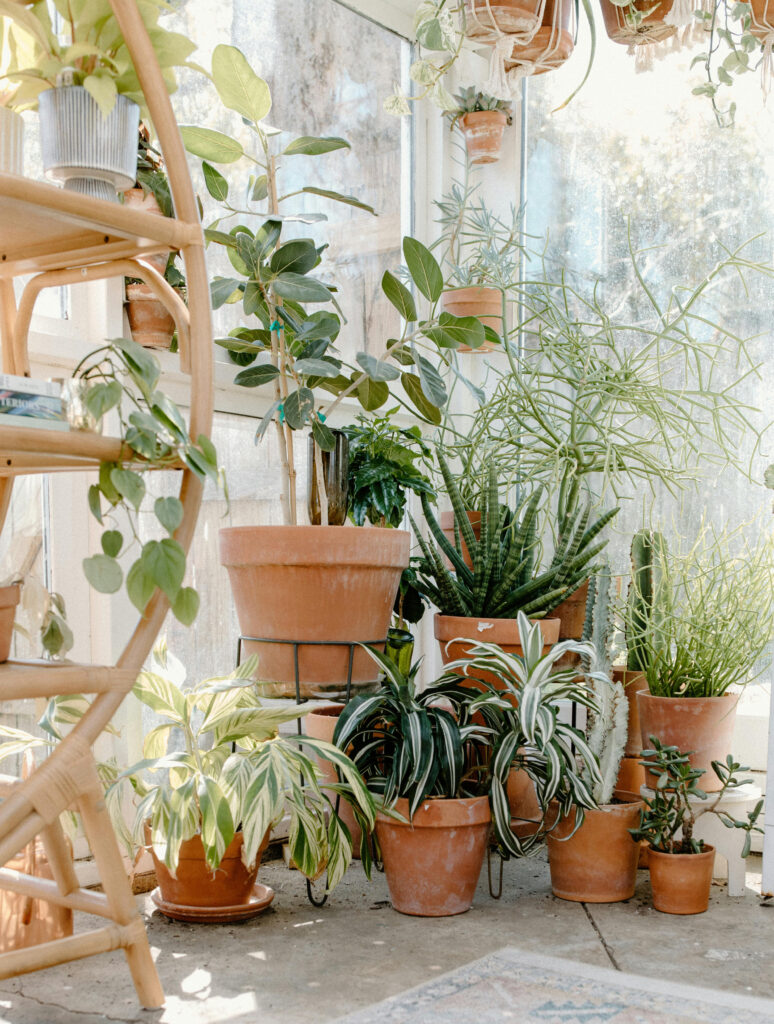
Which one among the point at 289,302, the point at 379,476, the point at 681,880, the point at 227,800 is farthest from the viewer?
the point at 379,476

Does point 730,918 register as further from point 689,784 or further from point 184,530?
point 184,530

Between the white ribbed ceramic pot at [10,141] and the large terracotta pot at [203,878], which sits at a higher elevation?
the white ribbed ceramic pot at [10,141]

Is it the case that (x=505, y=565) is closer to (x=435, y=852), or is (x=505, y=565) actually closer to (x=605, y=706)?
(x=605, y=706)

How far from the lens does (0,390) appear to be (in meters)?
1.50

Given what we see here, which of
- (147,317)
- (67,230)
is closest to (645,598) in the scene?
(147,317)

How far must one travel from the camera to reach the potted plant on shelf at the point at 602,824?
7.46 ft

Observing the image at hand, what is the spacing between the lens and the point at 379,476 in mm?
2648

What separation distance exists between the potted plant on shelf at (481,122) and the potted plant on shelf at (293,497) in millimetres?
882

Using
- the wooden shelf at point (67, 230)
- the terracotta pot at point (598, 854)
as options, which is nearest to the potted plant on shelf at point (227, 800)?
the terracotta pot at point (598, 854)

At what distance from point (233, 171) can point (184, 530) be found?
1300mm

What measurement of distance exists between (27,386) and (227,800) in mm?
822

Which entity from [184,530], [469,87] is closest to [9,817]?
[184,530]

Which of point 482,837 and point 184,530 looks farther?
point 482,837

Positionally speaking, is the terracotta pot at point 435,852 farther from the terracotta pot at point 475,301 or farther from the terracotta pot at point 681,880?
the terracotta pot at point 475,301
